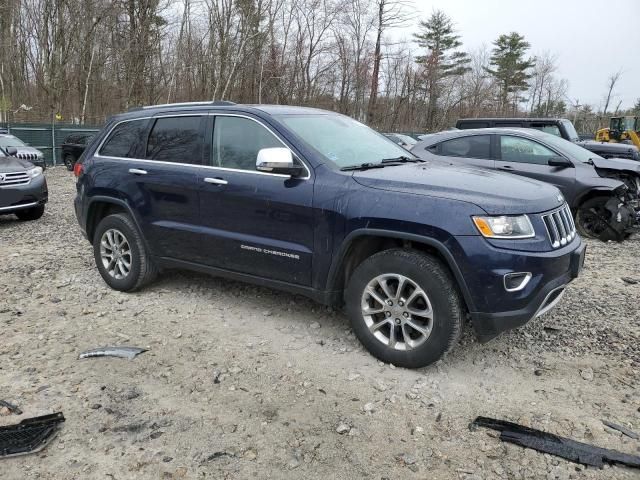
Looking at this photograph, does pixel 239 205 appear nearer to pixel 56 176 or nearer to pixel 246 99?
pixel 56 176

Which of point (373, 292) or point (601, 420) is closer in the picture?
point (601, 420)

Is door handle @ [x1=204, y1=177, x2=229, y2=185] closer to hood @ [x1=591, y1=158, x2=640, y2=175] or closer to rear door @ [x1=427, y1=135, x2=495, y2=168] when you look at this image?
rear door @ [x1=427, y1=135, x2=495, y2=168]

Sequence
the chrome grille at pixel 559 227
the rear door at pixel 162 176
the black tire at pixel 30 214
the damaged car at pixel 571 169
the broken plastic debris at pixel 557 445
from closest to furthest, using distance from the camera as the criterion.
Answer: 1. the broken plastic debris at pixel 557 445
2. the chrome grille at pixel 559 227
3. the rear door at pixel 162 176
4. the damaged car at pixel 571 169
5. the black tire at pixel 30 214

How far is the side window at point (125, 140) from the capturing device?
15.9 ft

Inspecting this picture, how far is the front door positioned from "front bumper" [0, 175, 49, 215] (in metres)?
5.67

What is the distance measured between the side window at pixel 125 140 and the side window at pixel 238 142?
1.00 m

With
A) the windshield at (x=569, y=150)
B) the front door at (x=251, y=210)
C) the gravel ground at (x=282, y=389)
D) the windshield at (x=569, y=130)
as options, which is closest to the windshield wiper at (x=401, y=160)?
the front door at (x=251, y=210)

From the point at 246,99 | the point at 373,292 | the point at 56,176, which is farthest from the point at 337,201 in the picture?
the point at 246,99

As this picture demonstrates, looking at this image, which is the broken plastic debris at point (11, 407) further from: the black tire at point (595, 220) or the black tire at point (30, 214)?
the black tire at point (595, 220)

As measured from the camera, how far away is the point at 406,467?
8.37ft

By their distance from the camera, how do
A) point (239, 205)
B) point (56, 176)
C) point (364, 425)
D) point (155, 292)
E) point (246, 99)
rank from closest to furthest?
point (364, 425) < point (239, 205) < point (155, 292) < point (56, 176) < point (246, 99)

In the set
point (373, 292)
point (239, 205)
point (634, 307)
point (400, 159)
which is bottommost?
point (634, 307)

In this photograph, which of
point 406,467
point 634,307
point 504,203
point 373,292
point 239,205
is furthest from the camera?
point 634,307

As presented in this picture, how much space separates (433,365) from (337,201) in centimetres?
133
